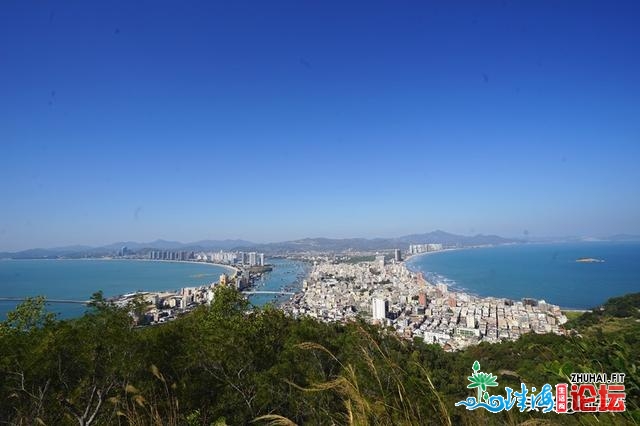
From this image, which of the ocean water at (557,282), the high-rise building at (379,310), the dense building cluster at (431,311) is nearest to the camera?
the dense building cluster at (431,311)

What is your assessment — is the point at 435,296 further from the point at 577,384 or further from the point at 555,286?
the point at 577,384

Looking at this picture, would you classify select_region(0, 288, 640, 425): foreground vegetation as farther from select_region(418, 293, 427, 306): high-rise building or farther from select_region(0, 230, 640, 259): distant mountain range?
select_region(0, 230, 640, 259): distant mountain range

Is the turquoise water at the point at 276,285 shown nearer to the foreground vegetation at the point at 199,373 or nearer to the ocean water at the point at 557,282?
the ocean water at the point at 557,282

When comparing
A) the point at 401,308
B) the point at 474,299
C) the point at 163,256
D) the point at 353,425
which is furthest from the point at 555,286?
the point at 163,256

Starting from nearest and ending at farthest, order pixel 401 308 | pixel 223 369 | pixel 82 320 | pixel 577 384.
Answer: pixel 577 384, pixel 82 320, pixel 223 369, pixel 401 308

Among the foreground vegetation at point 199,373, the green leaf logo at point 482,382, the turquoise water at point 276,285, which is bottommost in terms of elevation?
the turquoise water at point 276,285

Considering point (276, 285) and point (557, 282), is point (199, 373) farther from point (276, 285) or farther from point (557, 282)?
point (557, 282)

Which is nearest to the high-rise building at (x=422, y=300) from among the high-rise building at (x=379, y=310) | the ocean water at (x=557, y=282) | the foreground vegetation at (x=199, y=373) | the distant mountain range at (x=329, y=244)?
the high-rise building at (x=379, y=310)

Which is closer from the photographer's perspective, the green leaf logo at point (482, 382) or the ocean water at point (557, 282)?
the green leaf logo at point (482, 382)

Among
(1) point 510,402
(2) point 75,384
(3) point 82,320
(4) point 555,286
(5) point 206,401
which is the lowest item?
(4) point 555,286

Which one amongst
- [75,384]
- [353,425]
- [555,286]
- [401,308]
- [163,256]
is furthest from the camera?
[163,256]

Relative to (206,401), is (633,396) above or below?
above
